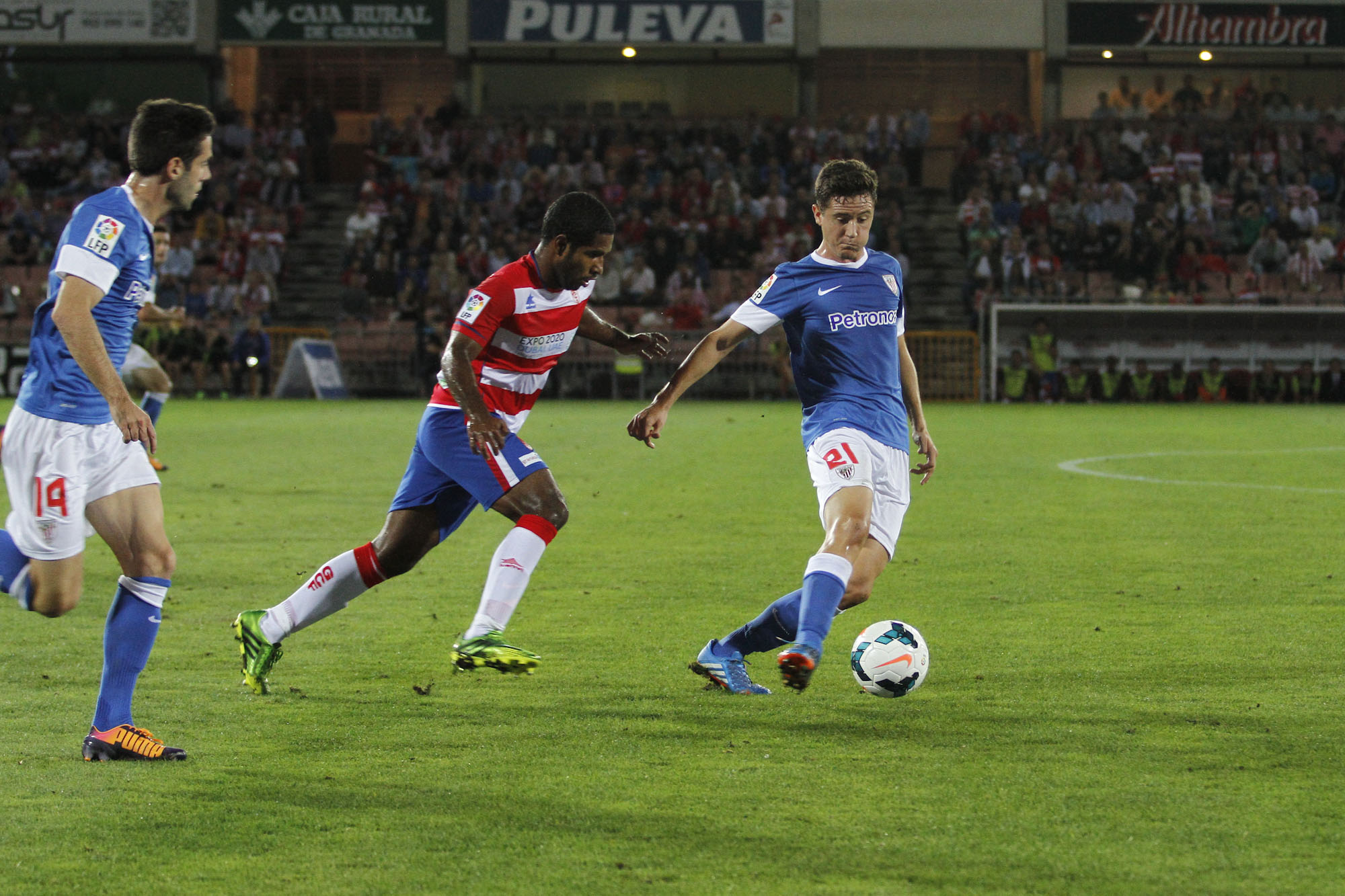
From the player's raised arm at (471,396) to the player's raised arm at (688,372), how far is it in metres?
0.50

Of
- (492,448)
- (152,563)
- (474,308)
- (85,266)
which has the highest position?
(85,266)

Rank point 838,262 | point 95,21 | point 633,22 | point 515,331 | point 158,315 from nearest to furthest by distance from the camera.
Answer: point 515,331 < point 838,262 < point 158,315 < point 95,21 < point 633,22

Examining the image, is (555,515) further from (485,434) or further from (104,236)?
(104,236)

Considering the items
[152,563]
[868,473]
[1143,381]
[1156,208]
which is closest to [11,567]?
[152,563]

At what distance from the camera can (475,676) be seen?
599cm

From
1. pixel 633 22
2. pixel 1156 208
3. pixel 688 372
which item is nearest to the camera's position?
pixel 688 372

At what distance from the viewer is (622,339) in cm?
635

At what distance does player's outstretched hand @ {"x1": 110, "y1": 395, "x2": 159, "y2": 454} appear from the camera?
446cm

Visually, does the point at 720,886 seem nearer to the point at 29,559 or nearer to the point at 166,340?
the point at 29,559

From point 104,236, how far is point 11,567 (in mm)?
1227

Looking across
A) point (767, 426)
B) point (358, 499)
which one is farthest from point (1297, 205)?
point (358, 499)

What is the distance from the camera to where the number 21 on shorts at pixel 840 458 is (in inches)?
214

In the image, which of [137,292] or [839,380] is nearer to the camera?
[137,292]

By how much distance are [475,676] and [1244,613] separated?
3.82 meters
